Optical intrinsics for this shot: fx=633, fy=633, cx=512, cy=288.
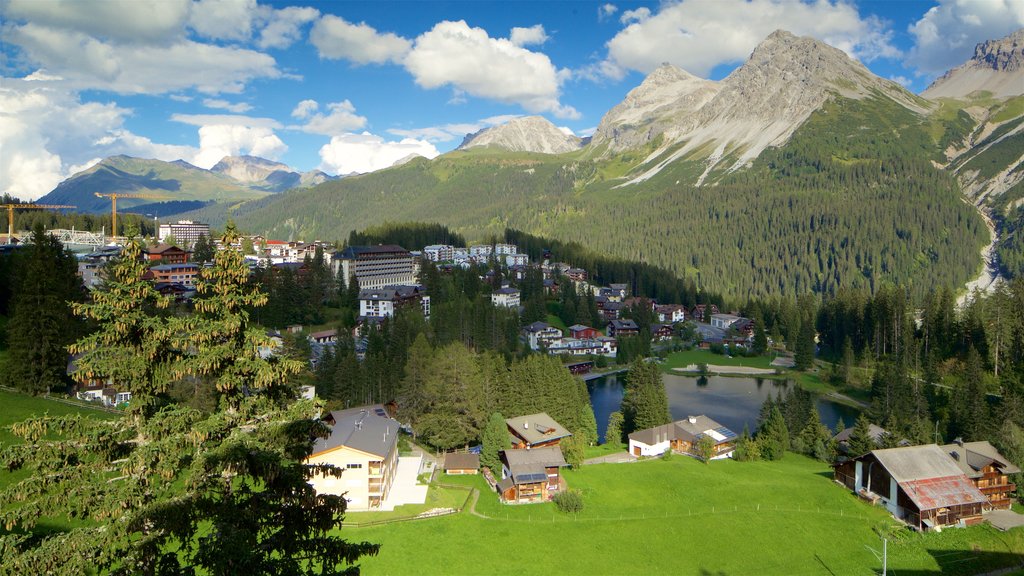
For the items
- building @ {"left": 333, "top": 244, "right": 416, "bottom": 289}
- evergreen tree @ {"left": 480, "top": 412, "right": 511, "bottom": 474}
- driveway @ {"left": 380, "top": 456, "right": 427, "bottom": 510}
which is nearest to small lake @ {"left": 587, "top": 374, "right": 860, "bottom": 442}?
evergreen tree @ {"left": 480, "top": 412, "right": 511, "bottom": 474}

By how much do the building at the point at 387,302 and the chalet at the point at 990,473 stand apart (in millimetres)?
63947

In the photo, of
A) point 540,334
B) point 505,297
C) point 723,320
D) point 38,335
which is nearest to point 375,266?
point 505,297

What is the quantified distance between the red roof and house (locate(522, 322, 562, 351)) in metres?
57.3

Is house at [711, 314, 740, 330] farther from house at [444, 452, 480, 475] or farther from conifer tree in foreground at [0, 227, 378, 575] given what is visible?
conifer tree in foreground at [0, 227, 378, 575]

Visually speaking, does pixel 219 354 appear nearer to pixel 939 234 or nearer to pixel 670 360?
pixel 670 360

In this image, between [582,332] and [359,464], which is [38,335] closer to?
[359,464]

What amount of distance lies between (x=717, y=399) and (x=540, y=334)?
94.2ft

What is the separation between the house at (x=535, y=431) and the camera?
1753 inches

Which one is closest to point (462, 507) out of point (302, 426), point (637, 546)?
point (637, 546)

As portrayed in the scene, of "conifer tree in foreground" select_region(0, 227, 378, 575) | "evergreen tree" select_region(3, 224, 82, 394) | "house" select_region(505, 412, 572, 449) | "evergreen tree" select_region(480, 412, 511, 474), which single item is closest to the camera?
"conifer tree in foreground" select_region(0, 227, 378, 575)

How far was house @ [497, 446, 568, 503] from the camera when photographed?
37.1 metres

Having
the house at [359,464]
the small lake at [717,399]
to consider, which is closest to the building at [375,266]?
the small lake at [717,399]

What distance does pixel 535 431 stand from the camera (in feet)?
150

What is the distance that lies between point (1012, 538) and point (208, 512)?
40364mm
